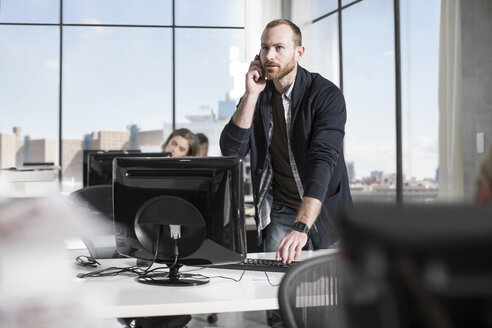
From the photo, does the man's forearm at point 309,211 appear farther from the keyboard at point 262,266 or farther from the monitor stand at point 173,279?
the monitor stand at point 173,279

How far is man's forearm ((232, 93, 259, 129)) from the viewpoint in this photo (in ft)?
7.93

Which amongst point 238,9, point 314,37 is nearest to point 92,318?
point 314,37

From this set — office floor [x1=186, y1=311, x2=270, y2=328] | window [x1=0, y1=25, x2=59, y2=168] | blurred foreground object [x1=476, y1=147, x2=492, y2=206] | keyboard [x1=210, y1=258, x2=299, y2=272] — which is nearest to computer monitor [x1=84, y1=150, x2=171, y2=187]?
keyboard [x1=210, y1=258, x2=299, y2=272]

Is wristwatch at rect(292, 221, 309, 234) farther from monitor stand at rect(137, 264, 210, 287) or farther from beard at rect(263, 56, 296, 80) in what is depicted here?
beard at rect(263, 56, 296, 80)

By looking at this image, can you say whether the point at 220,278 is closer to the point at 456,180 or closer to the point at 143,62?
the point at 456,180

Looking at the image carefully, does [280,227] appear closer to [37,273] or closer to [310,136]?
[310,136]

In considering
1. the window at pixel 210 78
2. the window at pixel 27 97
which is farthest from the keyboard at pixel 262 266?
the window at pixel 210 78

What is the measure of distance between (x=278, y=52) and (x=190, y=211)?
96 centimetres

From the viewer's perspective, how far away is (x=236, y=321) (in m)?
3.98

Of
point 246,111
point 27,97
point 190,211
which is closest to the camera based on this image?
point 190,211

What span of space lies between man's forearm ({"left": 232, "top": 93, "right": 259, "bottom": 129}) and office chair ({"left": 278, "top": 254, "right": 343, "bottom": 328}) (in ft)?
4.03

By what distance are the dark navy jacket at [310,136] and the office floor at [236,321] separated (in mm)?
1687

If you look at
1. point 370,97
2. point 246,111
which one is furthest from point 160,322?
point 370,97

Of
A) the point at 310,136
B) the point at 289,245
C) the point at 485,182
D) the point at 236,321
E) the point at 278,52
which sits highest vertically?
the point at 278,52
